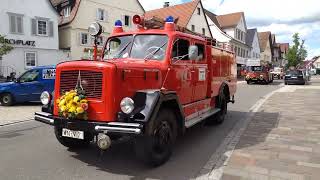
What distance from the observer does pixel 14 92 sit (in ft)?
52.9

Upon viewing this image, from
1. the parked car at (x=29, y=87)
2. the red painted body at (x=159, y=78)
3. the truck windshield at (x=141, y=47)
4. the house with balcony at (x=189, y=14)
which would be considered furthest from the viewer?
the house with balcony at (x=189, y=14)

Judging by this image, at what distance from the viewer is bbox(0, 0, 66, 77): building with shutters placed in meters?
29.2

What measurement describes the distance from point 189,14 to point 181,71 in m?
42.8

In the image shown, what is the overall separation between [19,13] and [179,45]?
26.1m

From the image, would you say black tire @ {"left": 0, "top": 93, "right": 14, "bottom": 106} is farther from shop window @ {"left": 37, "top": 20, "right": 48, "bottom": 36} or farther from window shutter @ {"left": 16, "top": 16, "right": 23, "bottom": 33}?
shop window @ {"left": 37, "top": 20, "right": 48, "bottom": 36}

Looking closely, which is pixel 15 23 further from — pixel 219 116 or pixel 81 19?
pixel 219 116

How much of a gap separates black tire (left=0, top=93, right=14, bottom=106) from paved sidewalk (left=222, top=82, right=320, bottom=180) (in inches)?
418

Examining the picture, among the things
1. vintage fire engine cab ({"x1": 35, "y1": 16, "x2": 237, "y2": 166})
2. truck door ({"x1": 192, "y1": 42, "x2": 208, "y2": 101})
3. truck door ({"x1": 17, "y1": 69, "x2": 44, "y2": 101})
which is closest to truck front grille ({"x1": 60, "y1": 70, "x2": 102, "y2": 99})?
vintage fire engine cab ({"x1": 35, "y1": 16, "x2": 237, "y2": 166})

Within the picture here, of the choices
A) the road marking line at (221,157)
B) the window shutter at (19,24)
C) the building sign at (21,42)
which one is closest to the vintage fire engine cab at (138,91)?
the road marking line at (221,157)

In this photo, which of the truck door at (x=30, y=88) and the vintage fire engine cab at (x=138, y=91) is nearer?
the vintage fire engine cab at (x=138, y=91)

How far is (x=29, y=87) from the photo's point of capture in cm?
1605

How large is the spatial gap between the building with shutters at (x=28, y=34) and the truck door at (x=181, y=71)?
23.6 metres

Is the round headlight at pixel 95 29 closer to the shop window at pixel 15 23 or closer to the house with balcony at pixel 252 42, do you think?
the shop window at pixel 15 23

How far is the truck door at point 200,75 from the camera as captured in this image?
8398 millimetres
